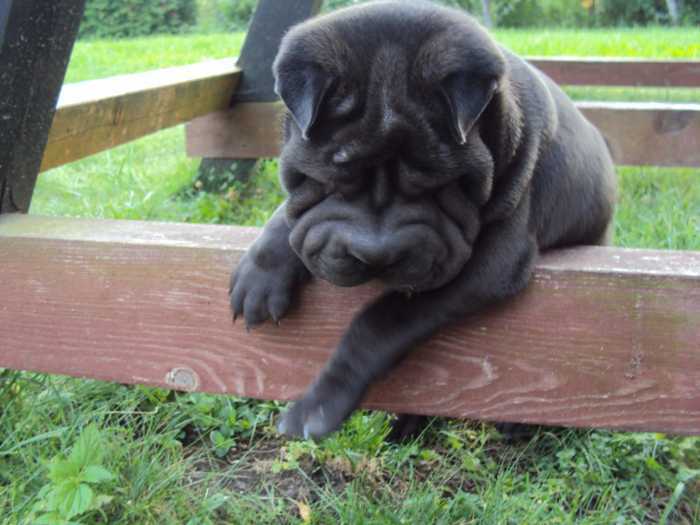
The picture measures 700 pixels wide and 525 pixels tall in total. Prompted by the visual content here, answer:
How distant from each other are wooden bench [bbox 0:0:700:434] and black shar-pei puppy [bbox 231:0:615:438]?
3.3 inches

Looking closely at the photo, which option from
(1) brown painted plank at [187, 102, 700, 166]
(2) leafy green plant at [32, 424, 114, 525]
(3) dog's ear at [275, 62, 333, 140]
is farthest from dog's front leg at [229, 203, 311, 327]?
(1) brown painted plank at [187, 102, 700, 166]

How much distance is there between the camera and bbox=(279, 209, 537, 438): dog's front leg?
198 cm

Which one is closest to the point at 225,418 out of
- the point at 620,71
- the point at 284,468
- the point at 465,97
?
the point at 284,468

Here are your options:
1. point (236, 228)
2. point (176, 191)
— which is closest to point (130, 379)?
point (236, 228)

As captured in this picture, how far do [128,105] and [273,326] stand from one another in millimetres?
1973

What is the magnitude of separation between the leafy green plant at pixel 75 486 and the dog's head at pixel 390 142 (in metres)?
0.76

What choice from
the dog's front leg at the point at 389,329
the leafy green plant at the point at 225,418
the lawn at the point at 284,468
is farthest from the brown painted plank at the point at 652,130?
the dog's front leg at the point at 389,329

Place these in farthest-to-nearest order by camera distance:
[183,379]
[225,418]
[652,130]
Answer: [652,130], [225,418], [183,379]

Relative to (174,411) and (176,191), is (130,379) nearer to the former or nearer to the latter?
(174,411)

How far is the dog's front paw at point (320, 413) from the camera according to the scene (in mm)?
1984

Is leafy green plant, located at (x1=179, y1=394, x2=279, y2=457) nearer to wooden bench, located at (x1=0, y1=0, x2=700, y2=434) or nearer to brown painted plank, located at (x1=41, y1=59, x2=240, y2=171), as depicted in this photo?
wooden bench, located at (x1=0, y1=0, x2=700, y2=434)

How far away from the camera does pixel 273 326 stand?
2146 millimetres

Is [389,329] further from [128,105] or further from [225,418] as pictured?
[128,105]

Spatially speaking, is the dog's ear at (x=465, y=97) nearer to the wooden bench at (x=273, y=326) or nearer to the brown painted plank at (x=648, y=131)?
the wooden bench at (x=273, y=326)
